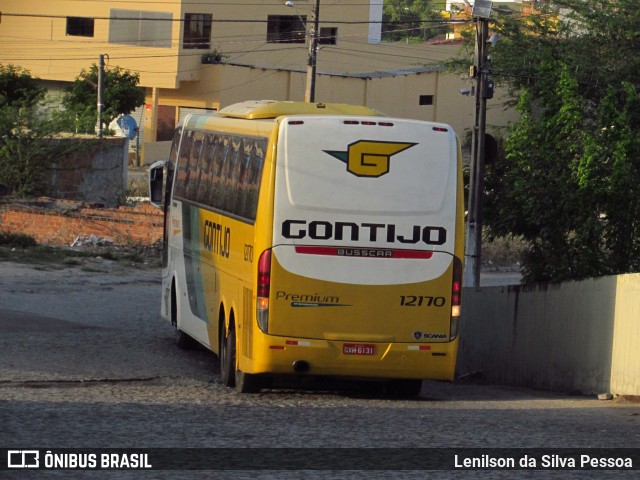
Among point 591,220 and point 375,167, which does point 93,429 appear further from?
point 591,220

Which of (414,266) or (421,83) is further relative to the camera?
(421,83)

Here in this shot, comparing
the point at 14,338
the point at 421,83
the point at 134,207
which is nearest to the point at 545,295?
the point at 14,338

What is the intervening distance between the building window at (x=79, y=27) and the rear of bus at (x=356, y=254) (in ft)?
186

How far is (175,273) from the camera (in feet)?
64.7

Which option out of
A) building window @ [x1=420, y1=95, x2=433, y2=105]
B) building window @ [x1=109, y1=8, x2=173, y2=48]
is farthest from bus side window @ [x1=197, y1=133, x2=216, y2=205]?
building window @ [x1=420, y1=95, x2=433, y2=105]

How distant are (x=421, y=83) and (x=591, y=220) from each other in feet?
182

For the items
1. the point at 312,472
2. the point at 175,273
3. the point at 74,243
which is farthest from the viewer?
the point at 74,243

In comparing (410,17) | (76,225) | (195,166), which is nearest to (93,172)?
(76,225)

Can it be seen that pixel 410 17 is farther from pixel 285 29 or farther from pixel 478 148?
pixel 478 148

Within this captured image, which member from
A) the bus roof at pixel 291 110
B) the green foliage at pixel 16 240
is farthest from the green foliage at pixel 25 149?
the bus roof at pixel 291 110

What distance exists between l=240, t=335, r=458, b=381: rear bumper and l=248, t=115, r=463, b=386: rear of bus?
11mm

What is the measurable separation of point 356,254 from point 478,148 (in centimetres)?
1123

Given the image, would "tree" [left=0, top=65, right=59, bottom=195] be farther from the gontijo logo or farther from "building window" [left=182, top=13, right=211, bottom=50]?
"building window" [left=182, top=13, right=211, bottom=50]

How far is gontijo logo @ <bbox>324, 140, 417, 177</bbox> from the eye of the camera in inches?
550
